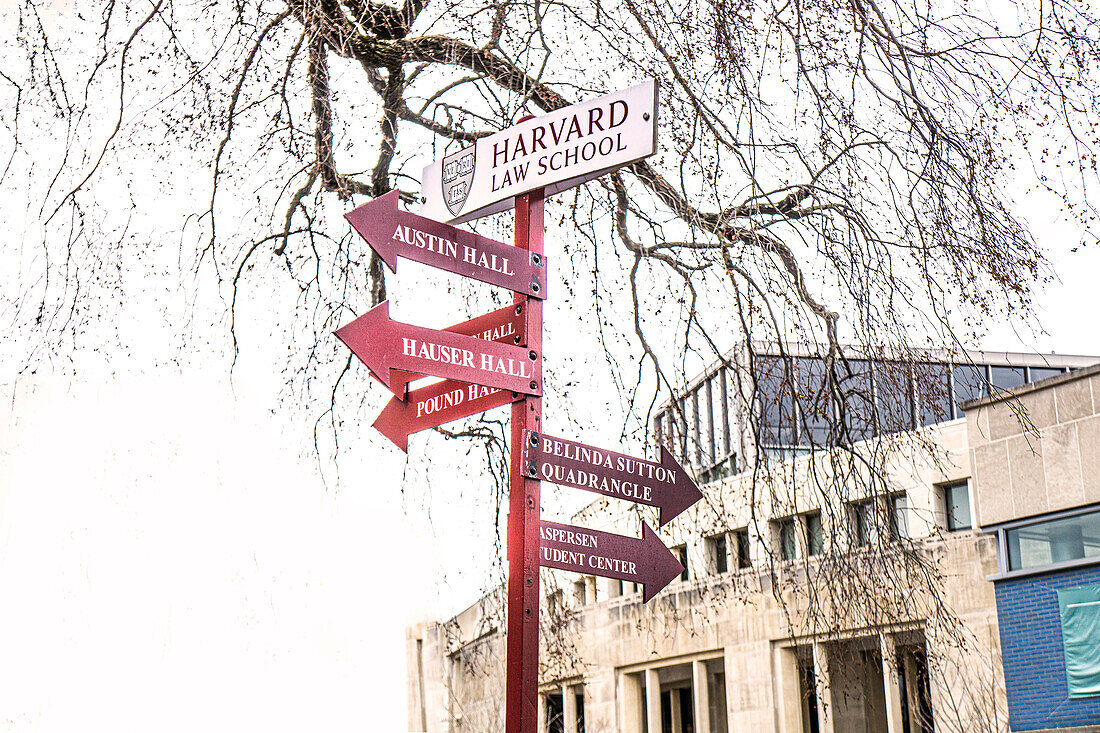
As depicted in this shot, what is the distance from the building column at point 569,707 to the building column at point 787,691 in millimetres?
9143

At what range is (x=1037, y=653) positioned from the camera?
19359mm

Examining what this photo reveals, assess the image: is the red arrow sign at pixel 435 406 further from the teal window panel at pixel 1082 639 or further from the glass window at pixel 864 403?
the teal window panel at pixel 1082 639

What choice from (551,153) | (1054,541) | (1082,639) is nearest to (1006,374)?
(1054,541)

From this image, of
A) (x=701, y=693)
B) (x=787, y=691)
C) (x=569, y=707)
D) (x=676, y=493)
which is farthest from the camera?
Answer: (x=569, y=707)

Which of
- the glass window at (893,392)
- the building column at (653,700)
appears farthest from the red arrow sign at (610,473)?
the building column at (653,700)

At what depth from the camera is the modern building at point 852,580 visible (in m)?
6.19

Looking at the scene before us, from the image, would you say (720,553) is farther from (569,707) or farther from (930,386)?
(930,386)

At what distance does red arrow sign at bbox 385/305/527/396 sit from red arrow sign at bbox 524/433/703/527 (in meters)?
0.34

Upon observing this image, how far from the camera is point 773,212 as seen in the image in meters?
6.54

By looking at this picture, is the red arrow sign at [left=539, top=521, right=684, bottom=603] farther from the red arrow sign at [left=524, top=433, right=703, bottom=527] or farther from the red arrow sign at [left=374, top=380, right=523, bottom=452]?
the red arrow sign at [left=374, top=380, right=523, bottom=452]

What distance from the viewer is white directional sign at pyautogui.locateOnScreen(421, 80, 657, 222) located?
3.94m

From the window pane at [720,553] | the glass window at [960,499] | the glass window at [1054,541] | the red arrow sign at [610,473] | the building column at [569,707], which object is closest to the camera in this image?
the red arrow sign at [610,473]

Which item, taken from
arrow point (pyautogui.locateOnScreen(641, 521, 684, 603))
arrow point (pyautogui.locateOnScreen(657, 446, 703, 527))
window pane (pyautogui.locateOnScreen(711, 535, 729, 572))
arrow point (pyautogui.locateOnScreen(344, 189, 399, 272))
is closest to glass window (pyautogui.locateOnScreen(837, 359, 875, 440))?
arrow point (pyautogui.locateOnScreen(657, 446, 703, 527))

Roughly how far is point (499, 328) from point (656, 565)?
0.97 m
